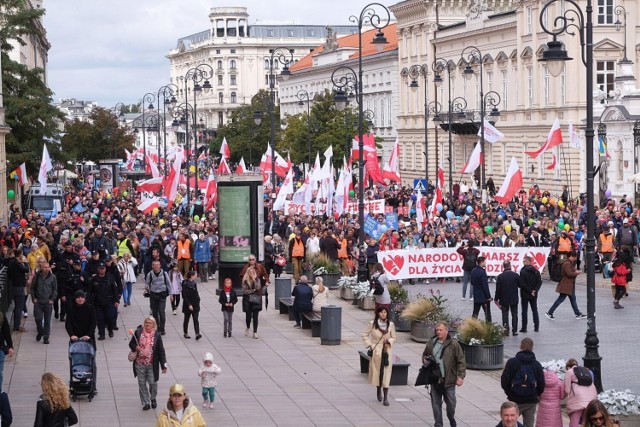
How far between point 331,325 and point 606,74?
42723 millimetres

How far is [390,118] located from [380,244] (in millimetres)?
64150

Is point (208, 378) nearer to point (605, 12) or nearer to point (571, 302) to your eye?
point (571, 302)

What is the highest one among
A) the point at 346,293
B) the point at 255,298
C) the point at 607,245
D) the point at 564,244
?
the point at 564,244

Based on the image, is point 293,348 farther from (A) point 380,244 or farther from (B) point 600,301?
(A) point 380,244

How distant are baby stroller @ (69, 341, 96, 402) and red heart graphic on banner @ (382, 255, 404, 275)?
1427 cm

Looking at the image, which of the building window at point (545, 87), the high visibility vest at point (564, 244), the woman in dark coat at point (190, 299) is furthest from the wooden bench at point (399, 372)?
the building window at point (545, 87)

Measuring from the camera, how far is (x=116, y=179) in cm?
8875

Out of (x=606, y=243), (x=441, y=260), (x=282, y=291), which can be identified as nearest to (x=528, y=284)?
(x=282, y=291)

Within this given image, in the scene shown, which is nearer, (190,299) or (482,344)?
(482,344)

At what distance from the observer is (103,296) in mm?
25078

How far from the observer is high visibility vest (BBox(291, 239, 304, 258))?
35.9 metres

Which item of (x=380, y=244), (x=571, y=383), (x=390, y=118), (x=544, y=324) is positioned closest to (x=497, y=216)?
(x=380, y=244)

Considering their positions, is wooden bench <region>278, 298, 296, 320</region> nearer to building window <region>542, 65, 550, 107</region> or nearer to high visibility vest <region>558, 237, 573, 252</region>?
high visibility vest <region>558, 237, 573, 252</region>

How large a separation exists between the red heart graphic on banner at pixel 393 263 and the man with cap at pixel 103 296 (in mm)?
9049
